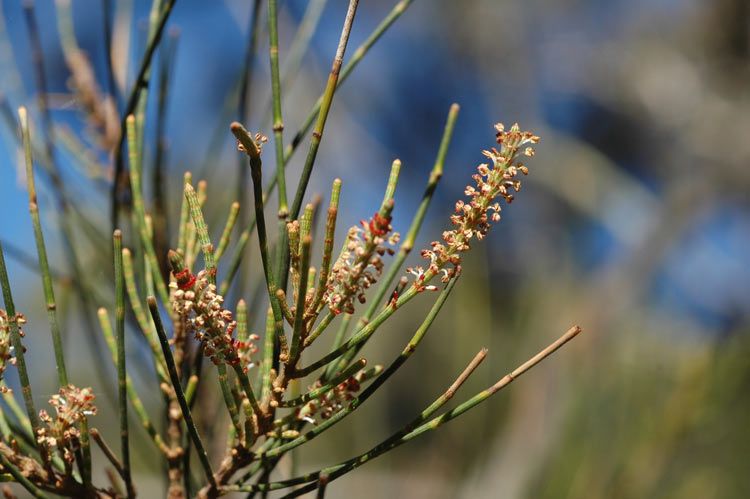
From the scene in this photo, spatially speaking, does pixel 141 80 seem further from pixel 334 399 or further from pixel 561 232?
pixel 561 232

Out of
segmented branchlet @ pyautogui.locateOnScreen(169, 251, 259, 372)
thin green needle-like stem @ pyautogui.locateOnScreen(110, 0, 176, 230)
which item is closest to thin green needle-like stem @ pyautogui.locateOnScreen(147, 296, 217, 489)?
segmented branchlet @ pyautogui.locateOnScreen(169, 251, 259, 372)

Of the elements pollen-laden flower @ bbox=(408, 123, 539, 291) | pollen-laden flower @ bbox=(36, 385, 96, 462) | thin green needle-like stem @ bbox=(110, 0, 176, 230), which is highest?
thin green needle-like stem @ bbox=(110, 0, 176, 230)

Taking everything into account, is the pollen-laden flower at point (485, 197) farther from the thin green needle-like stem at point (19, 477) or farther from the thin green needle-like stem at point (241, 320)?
the thin green needle-like stem at point (19, 477)

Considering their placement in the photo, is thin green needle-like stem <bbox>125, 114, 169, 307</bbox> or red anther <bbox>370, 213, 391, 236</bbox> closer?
red anther <bbox>370, 213, 391, 236</bbox>

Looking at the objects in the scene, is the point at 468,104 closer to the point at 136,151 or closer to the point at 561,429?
the point at 561,429

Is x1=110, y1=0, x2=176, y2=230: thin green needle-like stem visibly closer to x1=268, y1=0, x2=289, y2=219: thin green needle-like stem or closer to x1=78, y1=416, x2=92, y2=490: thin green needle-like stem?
x1=268, y1=0, x2=289, y2=219: thin green needle-like stem

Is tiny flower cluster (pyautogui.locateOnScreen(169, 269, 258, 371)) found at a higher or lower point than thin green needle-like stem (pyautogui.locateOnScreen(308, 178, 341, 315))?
lower

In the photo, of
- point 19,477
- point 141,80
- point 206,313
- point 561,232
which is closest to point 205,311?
point 206,313
